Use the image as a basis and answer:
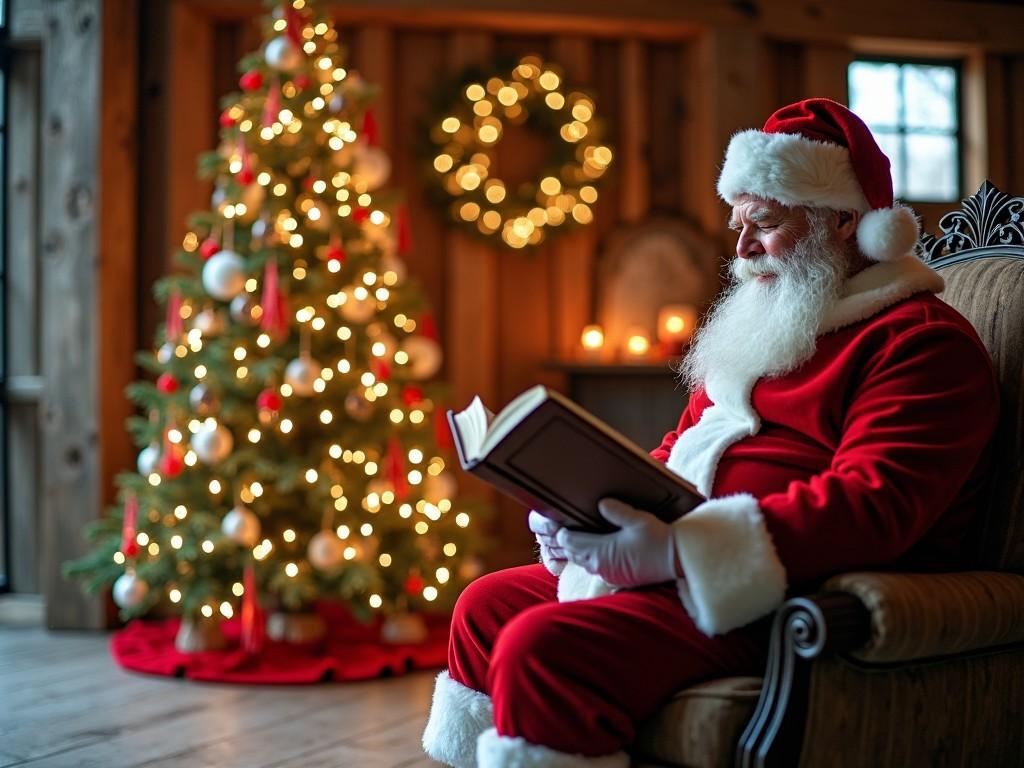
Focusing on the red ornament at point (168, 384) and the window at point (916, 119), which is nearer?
the red ornament at point (168, 384)

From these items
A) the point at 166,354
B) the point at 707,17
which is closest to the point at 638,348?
the point at 707,17

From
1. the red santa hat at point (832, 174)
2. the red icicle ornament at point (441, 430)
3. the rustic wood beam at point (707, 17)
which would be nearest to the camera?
the red santa hat at point (832, 174)

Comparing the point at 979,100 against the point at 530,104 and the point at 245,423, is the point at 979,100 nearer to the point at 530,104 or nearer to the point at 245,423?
the point at 530,104

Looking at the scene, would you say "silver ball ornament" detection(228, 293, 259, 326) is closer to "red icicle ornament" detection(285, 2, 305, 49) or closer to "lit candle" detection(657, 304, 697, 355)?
"red icicle ornament" detection(285, 2, 305, 49)

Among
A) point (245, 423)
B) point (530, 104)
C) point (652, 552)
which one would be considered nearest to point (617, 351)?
point (530, 104)

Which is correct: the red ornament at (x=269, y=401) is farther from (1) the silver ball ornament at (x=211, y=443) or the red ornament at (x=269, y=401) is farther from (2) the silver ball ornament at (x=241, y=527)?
(2) the silver ball ornament at (x=241, y=527)

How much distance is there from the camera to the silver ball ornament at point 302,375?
10.7 feet

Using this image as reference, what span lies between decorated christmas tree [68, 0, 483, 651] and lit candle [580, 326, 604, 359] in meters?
0.90

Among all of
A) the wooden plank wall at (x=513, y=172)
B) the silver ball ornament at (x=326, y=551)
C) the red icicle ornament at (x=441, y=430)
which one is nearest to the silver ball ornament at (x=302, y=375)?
the silver ball ornament at (x=326, y=551)

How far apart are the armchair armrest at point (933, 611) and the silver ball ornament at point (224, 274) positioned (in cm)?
228

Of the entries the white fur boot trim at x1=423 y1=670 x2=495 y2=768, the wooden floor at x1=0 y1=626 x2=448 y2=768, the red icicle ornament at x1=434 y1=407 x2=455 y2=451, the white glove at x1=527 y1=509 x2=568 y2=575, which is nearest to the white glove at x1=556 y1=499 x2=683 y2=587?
the white glove at x1=527 y1=509 x2=568 y2=575

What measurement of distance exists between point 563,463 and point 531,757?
1.28ft

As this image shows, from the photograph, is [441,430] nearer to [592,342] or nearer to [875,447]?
[592,342]

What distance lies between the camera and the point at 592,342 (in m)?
4.28
